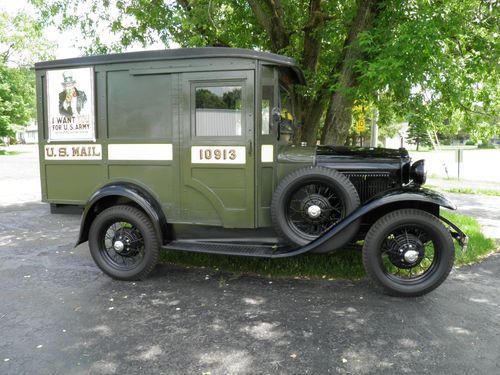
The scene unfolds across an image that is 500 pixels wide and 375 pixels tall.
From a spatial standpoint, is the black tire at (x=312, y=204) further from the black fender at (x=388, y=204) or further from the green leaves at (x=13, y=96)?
the green leaves at (x=13, y=96)

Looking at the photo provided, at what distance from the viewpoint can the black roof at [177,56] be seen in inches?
169

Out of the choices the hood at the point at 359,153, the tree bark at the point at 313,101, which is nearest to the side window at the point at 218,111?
the hood at the point at 359,153

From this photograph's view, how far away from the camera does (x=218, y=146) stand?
175 inches

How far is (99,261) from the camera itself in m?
4.76

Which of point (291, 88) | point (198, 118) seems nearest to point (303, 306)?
point (198, 118)

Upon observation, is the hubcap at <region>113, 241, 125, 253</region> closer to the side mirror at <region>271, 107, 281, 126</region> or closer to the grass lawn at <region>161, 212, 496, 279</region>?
the grass lawn at <region>161, 212, 496, 279</region>

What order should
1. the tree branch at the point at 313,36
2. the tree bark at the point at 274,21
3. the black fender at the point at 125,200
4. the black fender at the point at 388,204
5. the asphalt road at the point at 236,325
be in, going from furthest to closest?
the tree branch at the point at 313,36 → the tree bark at the point at 274,21 → the black fender at the point at 125,200 → the black fender at the point at 388,204 → the asphalt road at the point at 236,325

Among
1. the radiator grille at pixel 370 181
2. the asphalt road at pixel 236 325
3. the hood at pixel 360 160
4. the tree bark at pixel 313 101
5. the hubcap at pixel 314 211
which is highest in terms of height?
the tree bark at pixel 313 101

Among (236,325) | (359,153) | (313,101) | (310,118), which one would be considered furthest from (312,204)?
(313,101)

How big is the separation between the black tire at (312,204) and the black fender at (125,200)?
1.25m

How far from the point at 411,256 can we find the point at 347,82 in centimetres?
332

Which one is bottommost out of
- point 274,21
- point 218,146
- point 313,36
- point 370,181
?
point 370,181

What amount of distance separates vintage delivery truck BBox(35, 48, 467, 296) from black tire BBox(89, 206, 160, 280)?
0.5 inches

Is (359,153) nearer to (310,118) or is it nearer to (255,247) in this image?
(255,247)
